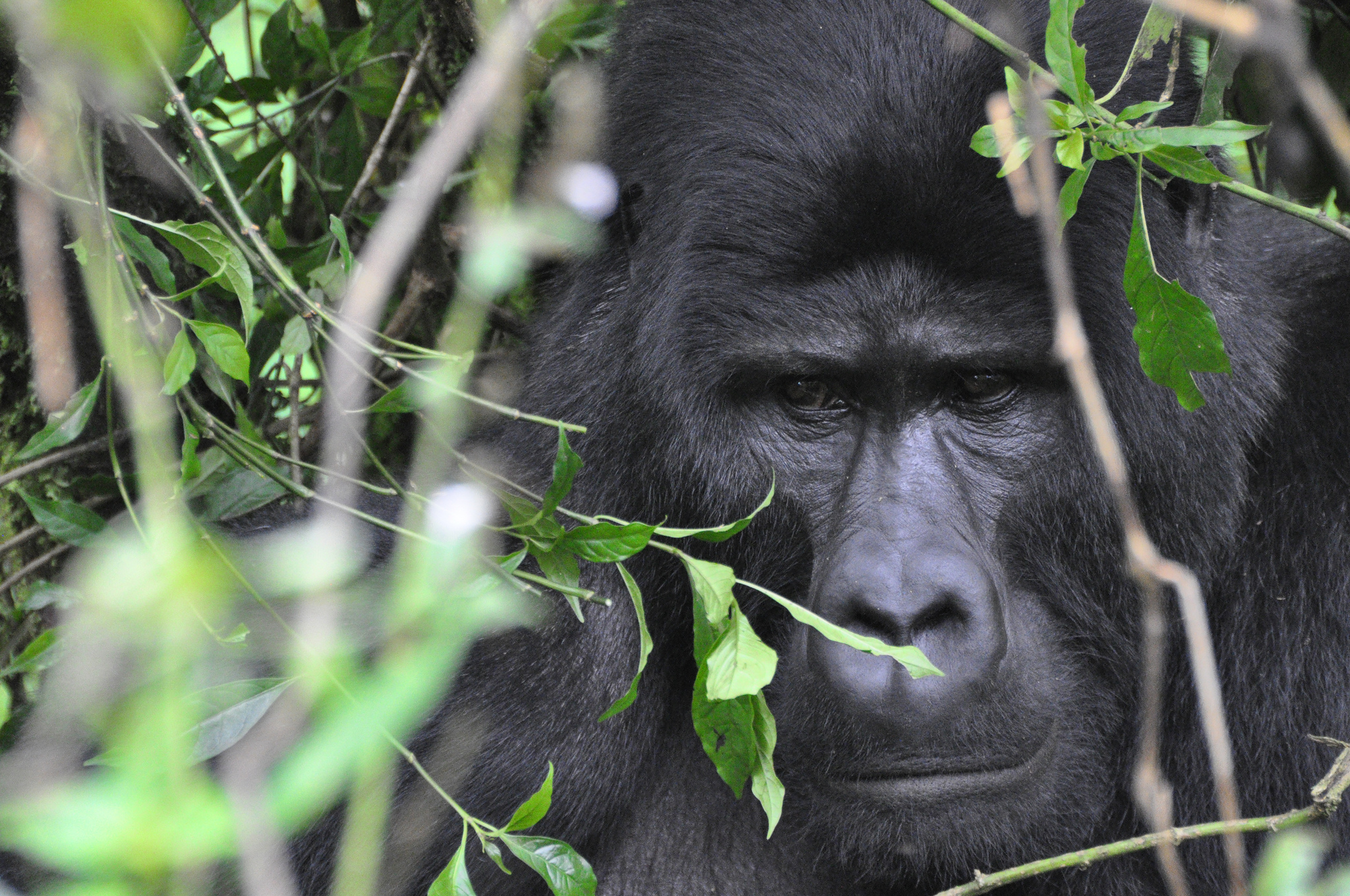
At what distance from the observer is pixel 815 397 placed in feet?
8.31

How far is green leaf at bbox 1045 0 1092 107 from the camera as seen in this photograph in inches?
67.4

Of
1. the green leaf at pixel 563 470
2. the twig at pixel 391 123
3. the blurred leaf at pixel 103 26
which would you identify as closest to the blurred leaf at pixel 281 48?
the twig at pixel 391 123

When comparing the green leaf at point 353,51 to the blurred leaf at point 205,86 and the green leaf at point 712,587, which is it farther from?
the green leaf at point 712,587

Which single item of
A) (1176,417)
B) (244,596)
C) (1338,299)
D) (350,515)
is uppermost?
(1338,299)

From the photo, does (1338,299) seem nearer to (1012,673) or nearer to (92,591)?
(1012,673)

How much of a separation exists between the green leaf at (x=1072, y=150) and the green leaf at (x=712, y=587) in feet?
2.47

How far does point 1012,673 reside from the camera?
223cm

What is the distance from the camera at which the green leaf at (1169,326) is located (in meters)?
1.84

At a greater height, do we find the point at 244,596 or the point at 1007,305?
the point at 1007,305

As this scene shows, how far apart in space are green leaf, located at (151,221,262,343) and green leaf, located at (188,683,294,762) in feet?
2.08

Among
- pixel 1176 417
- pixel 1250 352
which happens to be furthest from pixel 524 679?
pixel 1250 352

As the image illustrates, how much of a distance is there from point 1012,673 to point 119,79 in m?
1.79

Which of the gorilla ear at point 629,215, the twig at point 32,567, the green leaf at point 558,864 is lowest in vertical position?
the twig at point 32,567

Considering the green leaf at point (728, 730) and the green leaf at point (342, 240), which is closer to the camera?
the green leaf at point (728, 730)
